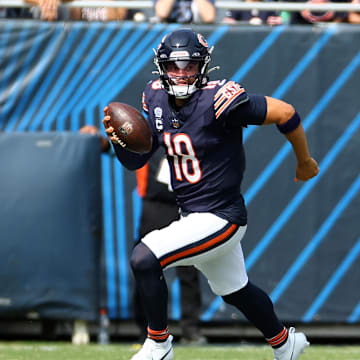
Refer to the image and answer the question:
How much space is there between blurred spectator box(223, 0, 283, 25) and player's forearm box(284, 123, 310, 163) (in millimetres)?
3000

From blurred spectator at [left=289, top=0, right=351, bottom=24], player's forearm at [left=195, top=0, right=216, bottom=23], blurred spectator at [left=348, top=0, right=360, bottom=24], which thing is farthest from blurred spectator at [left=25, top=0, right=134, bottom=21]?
blurred spectator at [left=348, top=0, right=360, bottom=24]

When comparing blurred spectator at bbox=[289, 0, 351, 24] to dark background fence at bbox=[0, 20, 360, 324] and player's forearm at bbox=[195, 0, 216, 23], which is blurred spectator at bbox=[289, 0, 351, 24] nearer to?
dark background fence at bbox=[0, 20, 360, 324]

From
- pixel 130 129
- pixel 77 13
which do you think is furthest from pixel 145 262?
pixel 77 13

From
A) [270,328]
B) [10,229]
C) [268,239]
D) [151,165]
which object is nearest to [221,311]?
[268,239]

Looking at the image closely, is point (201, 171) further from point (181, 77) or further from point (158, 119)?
point (181, 77)

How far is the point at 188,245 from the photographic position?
3.81 metres

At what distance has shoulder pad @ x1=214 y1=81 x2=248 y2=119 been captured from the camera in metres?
3.79

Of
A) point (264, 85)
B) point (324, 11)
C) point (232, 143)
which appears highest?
point (232, 143)

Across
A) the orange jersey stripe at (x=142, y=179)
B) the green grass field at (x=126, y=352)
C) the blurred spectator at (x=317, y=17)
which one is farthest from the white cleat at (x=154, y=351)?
the blurred spectator at (x=317, y=17)

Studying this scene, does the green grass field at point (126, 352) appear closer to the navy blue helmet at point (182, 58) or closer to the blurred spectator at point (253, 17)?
the navy blue helmet at point (182, 58)

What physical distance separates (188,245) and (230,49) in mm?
2792

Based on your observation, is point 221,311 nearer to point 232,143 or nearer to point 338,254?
point 338,254

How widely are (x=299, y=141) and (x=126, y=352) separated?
2.09 meters

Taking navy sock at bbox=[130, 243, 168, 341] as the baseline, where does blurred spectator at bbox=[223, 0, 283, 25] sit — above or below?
below
